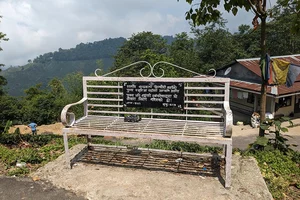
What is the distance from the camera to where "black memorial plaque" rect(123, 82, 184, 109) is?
4.53 metres

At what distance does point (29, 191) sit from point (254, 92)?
1641 centimetres

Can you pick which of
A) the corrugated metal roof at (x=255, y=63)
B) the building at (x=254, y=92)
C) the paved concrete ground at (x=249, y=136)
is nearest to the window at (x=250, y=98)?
the building at (x=254, y=92)

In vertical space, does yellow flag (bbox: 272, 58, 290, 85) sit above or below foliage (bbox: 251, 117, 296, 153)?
above

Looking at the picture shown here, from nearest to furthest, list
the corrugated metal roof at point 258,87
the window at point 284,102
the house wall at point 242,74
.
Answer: the corrugated metal roof at point 258,87, the window at point 284,102, the house wall at point 242,74

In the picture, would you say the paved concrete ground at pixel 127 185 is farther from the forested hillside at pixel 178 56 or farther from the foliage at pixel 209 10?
the forested hillside at pixel 178 56

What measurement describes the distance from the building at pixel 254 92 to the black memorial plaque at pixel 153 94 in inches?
519

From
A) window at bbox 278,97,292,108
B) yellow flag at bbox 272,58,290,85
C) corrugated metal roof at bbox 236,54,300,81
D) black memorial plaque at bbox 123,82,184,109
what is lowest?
window at bbox 278,97,292,108

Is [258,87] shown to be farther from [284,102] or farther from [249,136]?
[249,136]

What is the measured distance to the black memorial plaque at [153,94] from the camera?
14.9 feet

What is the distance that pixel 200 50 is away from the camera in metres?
39.8

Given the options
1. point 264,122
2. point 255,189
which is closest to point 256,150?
point 264,122

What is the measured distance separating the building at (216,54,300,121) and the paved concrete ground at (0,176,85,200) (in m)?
15.0

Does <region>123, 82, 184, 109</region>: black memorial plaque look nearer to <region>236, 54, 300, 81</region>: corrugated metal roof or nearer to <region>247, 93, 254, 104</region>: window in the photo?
<region>236, 54, 300, 81</region>: corrugated metal roof

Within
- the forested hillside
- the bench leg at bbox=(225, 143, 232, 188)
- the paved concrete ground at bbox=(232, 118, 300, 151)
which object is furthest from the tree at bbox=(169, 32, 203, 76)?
the bench leg at bbox=(225, 143, 232, 188)
